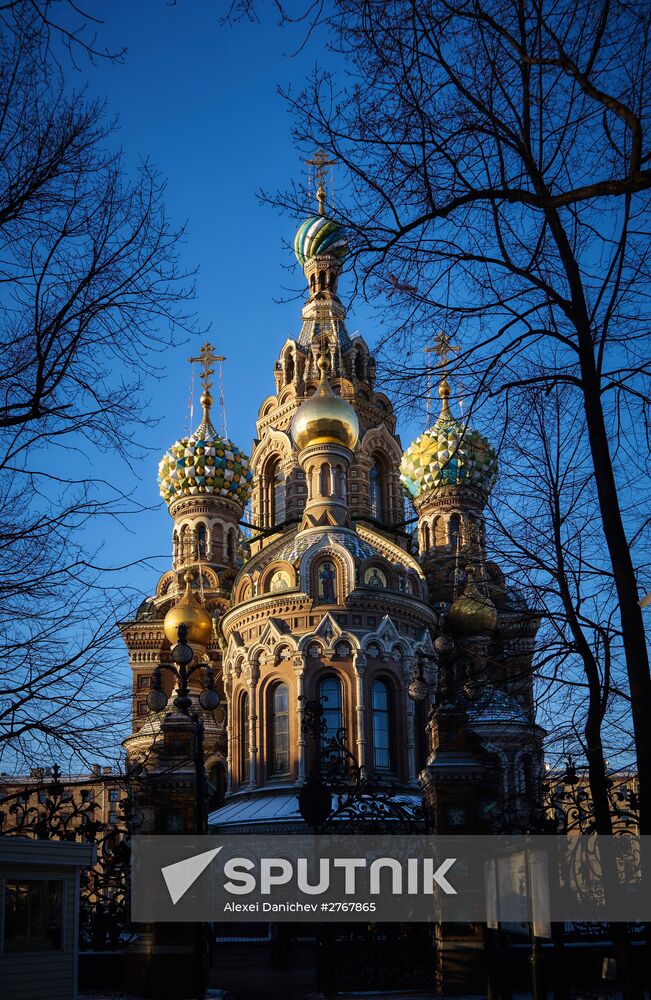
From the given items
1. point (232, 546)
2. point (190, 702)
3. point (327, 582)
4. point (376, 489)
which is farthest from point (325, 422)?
point (190, 702)

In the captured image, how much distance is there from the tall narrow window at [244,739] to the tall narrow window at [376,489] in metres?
11.1

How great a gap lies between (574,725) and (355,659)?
1760 cm

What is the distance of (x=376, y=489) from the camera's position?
39.5 m

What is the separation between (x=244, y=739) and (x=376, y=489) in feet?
43.0

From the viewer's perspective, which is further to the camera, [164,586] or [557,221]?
[164,586]

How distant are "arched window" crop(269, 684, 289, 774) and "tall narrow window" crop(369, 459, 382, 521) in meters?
11.4

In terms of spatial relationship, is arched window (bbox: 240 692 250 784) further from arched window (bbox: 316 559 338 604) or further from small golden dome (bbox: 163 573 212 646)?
small golden dome (bbox: 163 573 212 646)

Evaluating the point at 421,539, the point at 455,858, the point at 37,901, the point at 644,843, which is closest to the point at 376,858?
the point at 455,858

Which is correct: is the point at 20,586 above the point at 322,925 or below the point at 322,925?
above

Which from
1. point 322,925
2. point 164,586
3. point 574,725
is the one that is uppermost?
point 164,586

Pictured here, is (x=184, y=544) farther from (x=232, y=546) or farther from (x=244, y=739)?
(x=244, y=739)

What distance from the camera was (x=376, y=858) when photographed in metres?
14.1

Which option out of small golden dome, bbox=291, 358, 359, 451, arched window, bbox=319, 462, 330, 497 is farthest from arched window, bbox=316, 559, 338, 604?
small golden dome, bbox=291, 358, 359, 451

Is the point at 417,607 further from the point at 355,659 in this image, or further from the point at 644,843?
the point at 644,843
